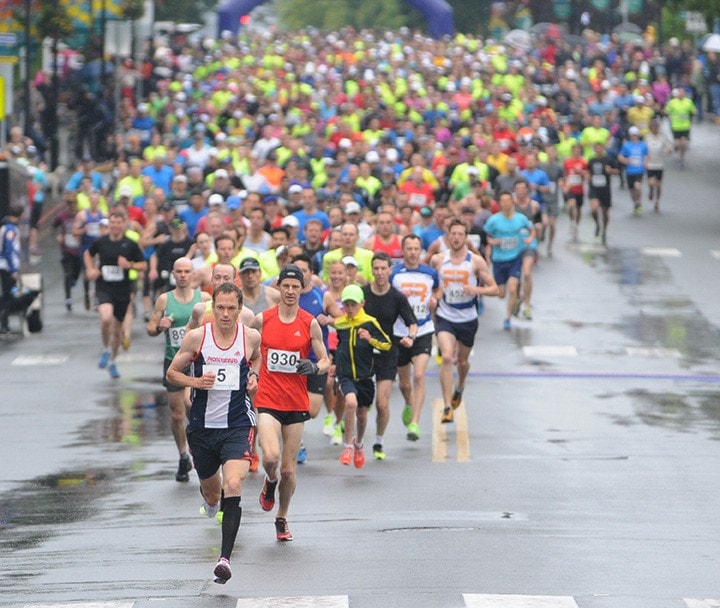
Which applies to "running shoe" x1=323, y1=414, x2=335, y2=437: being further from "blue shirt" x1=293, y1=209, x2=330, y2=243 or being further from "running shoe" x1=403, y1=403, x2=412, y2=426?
"blue shirt" x1=293, y1=209, x2=330, y2=243

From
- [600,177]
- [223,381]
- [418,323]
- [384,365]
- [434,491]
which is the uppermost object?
[223,381]

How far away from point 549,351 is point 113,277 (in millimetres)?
5489

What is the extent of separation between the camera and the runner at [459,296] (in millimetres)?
19141

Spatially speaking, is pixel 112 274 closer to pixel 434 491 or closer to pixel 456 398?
pixel 456 398

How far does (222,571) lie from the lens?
38.1 feet

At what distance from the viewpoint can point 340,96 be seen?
47844 millimetres

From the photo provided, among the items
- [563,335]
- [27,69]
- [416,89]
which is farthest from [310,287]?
[416,89]

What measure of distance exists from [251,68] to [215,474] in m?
43.8

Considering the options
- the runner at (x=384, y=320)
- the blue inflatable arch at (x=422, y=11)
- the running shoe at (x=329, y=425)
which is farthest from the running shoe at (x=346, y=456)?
the blue inflatable arch at (x=422, y=11)

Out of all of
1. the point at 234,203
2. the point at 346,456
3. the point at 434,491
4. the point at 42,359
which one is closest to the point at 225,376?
the point at 434,491

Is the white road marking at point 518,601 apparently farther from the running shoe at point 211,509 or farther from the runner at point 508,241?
the runner at point 508,241

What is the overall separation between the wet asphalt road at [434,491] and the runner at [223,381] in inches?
30.4

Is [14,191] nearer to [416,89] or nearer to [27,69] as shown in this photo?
[27,69]

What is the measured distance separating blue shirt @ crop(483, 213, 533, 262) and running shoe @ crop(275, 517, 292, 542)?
1265 cm
